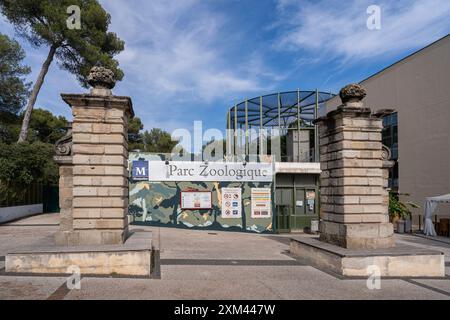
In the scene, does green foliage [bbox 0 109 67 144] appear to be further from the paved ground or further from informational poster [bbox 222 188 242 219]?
the paved ground

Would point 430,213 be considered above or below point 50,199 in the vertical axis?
below

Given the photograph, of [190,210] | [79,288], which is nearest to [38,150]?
[190,210]

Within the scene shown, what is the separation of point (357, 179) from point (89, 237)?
6978 mm

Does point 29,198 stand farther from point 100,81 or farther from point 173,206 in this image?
point 100,81

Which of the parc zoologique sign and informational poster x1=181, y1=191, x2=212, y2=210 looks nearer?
the parc zoologique sign

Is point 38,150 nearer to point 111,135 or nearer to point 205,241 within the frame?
point 205,241

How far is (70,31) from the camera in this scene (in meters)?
23.8

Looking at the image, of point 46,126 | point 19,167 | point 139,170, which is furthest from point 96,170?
point 46,126

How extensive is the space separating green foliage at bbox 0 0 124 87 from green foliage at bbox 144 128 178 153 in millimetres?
21739

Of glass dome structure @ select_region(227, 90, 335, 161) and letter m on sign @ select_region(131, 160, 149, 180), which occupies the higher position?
glass dome structure @ select_region(227, 90, 335, 161)

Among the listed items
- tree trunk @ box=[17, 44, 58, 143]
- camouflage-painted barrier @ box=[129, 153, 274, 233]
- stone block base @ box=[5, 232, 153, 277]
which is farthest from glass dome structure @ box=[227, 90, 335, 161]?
stone block base @ box=[5, 232, 153, 277]

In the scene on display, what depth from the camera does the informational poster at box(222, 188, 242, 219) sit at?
20.0 metres

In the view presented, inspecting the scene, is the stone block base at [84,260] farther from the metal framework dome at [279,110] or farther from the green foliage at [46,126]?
the green foliage at [46,126]

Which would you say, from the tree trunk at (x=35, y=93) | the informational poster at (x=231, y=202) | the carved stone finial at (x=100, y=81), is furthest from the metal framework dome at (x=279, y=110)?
the carved stone finial at (x=100, y=81)
